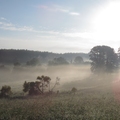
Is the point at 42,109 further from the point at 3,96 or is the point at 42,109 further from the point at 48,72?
the point at 48,72

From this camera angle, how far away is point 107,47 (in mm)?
99000

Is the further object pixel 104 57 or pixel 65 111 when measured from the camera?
pixel 104 57

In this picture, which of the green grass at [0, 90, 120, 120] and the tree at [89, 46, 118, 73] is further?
the tree at [89, 46, 118, 73]

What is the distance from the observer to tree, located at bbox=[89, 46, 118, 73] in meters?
97.4

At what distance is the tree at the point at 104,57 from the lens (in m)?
97.4

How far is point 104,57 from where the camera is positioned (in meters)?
98.8

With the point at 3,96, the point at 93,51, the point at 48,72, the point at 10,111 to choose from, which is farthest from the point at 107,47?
the point at 10,111

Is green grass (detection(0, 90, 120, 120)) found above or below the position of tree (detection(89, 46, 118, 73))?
below

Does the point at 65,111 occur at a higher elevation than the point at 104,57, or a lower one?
lower

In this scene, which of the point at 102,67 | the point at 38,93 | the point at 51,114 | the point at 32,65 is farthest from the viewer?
the point at 32,65

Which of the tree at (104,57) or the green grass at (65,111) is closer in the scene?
the green grass at (65,111)

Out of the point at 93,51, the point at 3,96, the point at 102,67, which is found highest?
the point at 93,51

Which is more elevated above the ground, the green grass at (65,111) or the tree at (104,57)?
the tree at (104,57)

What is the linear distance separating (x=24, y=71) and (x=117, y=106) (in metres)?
97.0
